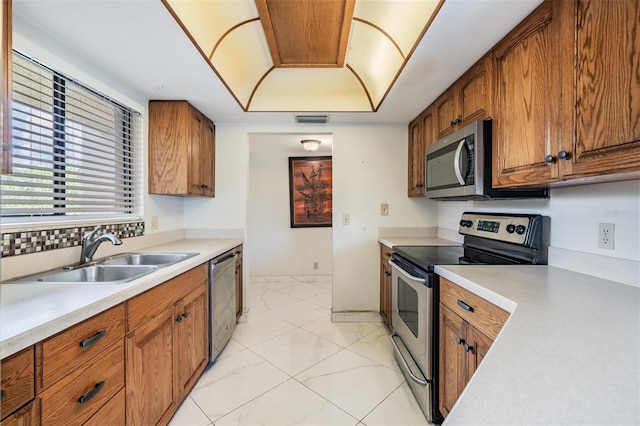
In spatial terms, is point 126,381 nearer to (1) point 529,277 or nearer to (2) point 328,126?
(1) point 529,277

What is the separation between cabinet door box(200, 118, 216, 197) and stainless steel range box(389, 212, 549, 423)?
189cm

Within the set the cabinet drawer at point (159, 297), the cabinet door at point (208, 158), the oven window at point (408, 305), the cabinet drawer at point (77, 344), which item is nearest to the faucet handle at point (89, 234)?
the cabinet drawer at point (159, 297)

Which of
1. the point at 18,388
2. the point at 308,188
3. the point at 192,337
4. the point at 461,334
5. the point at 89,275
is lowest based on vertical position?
the point at 192,337

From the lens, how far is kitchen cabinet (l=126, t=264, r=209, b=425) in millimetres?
1146

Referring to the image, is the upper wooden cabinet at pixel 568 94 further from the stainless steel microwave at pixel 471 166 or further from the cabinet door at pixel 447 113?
the cabinet door at pixel 447 113

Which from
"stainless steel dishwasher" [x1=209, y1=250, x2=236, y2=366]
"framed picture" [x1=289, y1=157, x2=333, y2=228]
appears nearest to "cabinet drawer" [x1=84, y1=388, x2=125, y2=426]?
"stainless steel dishwasher" [x1=209, y1=250, x2=236, y2=366]

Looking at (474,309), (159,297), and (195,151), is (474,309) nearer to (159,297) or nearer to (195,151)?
(159,297)

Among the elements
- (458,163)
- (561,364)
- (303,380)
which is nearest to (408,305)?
(303,380)

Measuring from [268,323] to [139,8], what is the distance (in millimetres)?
2627

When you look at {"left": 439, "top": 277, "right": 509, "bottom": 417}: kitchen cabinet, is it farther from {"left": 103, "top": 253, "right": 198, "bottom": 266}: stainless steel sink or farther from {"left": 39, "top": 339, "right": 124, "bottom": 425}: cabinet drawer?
{"left": 103, "top": 253, "right": 198, "bottom": 266}: stainless steel sink

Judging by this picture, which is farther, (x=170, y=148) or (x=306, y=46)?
(x=170, y=148)

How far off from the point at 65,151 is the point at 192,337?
1.35 metres

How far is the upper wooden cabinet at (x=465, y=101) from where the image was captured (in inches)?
61.6

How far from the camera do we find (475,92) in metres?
1.66
